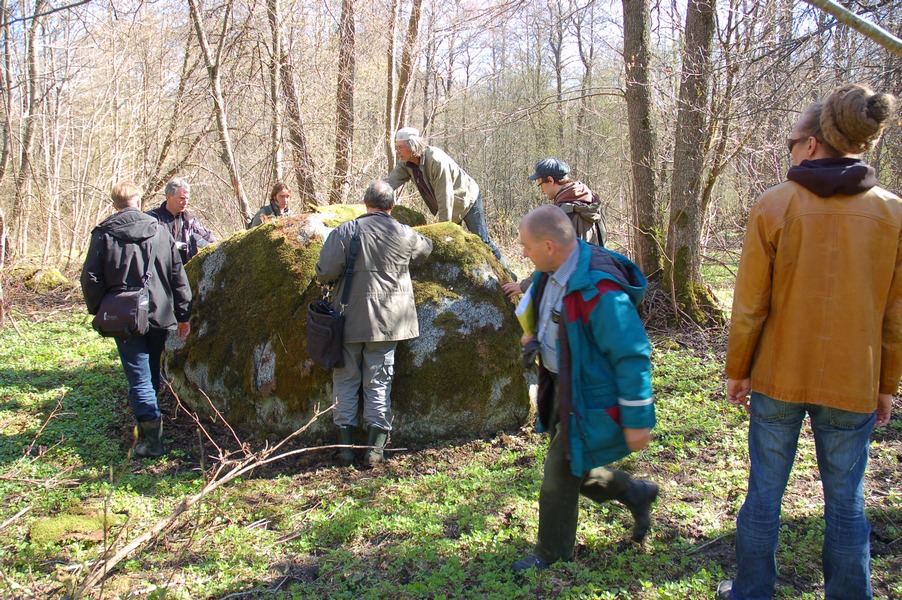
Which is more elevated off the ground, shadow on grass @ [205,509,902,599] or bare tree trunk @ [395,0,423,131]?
bare tree trunk @ [395,0,423,131]

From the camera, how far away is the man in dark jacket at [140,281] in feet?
15.4

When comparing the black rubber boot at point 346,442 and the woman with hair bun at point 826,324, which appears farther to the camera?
the black rubber boot at point 346,442

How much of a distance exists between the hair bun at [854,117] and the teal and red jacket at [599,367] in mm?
980

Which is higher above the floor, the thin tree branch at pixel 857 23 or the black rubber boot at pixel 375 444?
the thin tree branch at pixel 857 23

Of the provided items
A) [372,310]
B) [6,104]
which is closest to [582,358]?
[372,310]

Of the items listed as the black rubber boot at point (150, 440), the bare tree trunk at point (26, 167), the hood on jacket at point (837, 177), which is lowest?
the black rubber boot at point (150, 440)

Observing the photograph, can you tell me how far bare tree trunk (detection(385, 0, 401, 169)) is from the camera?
11.6 meters

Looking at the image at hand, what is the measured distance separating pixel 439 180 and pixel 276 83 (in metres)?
5.81

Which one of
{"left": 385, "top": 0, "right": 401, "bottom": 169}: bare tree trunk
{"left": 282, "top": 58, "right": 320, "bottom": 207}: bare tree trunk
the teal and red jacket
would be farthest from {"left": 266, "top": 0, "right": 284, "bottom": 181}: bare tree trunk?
the teal and red jacket

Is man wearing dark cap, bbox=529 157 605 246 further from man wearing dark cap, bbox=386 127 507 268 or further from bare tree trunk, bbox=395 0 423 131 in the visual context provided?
bare tree trunk, bbox=395 0 423 131

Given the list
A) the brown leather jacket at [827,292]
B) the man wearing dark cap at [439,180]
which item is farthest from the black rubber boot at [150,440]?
the brown leather jacket at [827,292]

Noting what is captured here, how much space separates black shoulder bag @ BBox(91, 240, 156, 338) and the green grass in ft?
3.46

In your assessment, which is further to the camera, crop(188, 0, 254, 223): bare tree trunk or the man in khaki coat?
crop(188, 0, 254, 223): bare tree trunk

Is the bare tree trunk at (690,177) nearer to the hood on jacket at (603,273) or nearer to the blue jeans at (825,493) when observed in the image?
the hood on jacket at (603,273)
